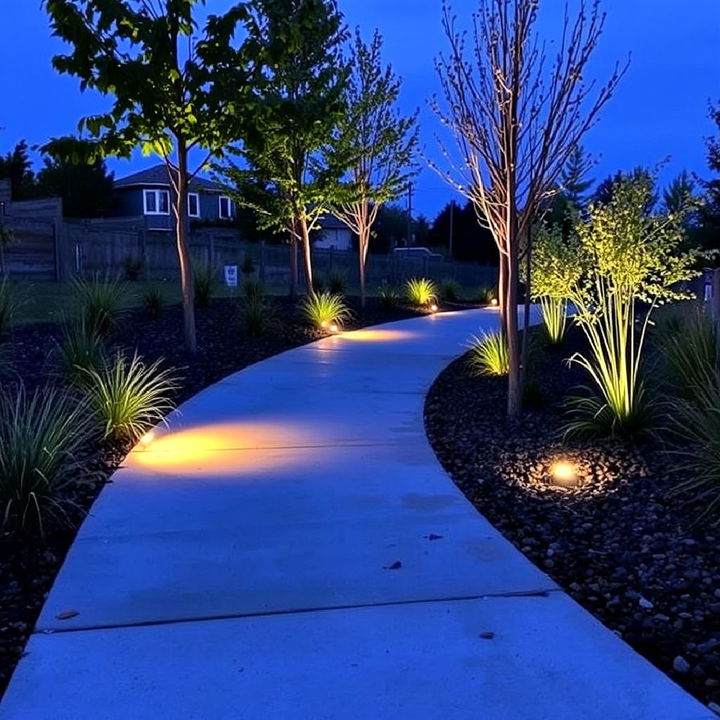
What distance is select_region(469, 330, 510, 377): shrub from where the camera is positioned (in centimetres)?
1009

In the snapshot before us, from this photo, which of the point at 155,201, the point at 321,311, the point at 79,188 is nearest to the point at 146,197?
the point at 155,201

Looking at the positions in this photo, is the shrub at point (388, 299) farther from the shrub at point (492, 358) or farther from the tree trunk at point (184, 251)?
the tree trunk at point (184, 251)

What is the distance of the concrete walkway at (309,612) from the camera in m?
3.00

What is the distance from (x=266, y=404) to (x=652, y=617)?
17.6 ft

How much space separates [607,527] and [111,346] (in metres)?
7.84

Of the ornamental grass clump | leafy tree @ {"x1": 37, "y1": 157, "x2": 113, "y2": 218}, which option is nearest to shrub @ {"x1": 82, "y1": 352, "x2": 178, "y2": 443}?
the ornamental grass clump

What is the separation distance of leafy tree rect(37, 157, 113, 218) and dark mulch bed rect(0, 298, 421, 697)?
35526 millimetres

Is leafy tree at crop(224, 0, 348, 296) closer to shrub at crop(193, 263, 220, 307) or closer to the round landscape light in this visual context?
shrub at crop(193, 263, 220, 307)

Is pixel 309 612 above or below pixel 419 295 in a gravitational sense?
below

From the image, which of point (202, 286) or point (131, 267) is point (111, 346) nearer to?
point (202, 286)

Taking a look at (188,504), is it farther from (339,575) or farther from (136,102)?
(136,102)

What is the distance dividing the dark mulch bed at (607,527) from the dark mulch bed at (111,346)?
8.50 ft

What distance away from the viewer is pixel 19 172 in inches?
1688

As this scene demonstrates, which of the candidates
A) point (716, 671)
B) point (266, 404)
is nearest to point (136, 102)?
point (266, 404)
